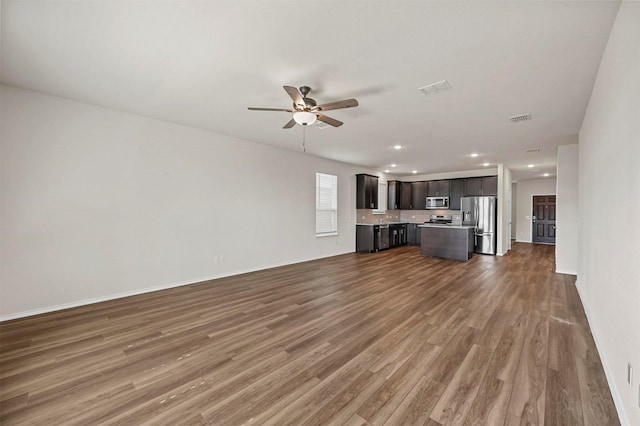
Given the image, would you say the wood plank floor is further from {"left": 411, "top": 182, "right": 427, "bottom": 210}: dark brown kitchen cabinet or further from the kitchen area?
{"left": 411, "top": 182, "right": 427, "bottom": 210}: dark brown kitchen cabinet

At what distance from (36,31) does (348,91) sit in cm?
294

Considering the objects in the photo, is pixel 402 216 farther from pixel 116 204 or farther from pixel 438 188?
pixel 116 204

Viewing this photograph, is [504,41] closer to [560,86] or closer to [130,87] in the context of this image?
[560,86]

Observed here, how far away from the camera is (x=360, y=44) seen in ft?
7.47

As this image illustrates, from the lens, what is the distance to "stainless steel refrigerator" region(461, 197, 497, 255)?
25.8 feet

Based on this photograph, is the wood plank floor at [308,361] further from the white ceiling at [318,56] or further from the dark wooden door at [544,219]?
the dark wooden door at [544,219]

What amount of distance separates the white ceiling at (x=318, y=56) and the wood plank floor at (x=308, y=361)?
2.77 m

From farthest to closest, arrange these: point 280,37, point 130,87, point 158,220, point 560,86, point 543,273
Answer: point 543,273
point 158,220
point 130,87
point 560,86
point 280,37

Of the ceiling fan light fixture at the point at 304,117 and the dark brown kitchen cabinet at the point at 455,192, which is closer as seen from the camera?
the ceiling fan light fixture at the point at 304,117

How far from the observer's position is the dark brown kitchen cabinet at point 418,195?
992 centimetres

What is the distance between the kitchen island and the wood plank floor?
2917 mm

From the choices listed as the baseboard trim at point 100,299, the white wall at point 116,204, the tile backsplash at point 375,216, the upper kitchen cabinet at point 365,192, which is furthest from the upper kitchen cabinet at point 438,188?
the baseboard trim at point 100,299

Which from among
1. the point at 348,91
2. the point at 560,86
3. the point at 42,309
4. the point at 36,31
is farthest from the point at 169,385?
the point at 560,86

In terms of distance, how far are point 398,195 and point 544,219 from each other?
19.8 feet
